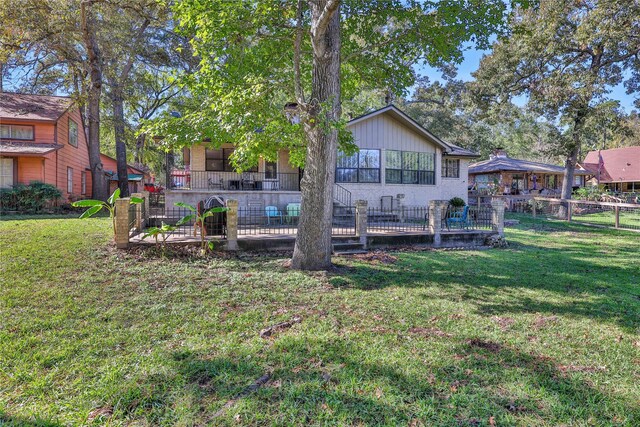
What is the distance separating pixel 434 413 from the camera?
2754mm

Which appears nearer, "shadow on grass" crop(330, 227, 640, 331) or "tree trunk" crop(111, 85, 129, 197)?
"shadow on grass" crop(330, 227, 640, 331)

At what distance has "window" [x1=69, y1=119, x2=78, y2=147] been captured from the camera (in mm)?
20328

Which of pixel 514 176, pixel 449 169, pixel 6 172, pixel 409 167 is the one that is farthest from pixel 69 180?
pixel 514 176

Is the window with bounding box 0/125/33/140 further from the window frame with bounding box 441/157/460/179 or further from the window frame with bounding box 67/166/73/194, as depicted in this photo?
the window frame with bounding box 441/157/460/179

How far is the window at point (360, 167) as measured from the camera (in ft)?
54.6

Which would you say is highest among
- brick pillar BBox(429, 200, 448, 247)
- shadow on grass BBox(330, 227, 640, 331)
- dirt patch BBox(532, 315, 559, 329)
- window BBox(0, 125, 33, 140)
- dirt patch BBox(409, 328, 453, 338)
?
window BBox(0, 125, 33, 140)

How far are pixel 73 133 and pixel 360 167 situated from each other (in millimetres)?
16991

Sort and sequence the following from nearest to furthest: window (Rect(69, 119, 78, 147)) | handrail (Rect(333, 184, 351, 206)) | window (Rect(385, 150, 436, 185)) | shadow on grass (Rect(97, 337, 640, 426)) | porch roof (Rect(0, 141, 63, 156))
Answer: shadow on grass (Rect(97, 337, 640, 426)), porch roof (Rect(0, 141, 63, 156)), handrail (Rect(333, 184, 351, 206)), window (Rect(385, 150, 436, 185)), window (Rect(69, 119, 78, 147))

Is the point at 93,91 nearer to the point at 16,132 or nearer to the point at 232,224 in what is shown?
the point at 16,132

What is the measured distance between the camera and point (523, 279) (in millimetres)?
7059

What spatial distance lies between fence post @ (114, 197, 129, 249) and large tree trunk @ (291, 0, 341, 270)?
12.5ft

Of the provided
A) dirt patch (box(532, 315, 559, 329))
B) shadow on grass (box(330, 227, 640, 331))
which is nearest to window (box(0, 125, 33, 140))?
shadow on grass (box(330, 227, 640, 331))

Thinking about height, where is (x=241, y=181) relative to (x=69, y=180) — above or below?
below

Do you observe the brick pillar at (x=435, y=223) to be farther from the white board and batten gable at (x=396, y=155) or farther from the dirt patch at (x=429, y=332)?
the dirt patch at (x=429, y=332)
